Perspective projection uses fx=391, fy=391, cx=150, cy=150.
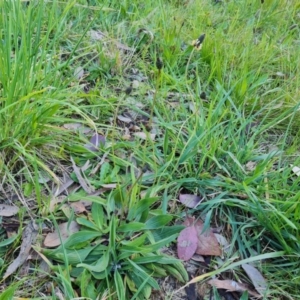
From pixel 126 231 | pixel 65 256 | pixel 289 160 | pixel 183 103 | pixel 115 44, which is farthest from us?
pixel 115 44

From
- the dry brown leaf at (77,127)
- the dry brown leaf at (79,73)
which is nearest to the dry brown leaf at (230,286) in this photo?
the dry brown leaf at (77,127)

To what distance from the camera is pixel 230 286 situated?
A: 1104 millimetres

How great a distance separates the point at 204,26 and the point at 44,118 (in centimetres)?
113

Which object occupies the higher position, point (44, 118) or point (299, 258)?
point (44, 118)

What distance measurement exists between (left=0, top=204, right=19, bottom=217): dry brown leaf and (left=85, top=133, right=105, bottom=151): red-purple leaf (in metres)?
0.32

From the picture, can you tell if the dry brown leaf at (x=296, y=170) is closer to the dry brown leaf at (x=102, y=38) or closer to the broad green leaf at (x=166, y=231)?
the broad green leaf at (x=166, y=231)

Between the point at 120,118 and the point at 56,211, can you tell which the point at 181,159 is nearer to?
the point at 120,118

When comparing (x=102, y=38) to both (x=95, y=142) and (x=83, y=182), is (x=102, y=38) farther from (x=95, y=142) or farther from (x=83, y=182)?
(x=83, y=182)

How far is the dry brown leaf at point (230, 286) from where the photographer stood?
110cm

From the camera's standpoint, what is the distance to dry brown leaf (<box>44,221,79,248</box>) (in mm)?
1076

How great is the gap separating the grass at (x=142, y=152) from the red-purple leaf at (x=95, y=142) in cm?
3

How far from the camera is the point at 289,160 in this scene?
143 cm

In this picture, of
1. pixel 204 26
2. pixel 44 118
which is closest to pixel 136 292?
pixel 44 118

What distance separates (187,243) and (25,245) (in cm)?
46
